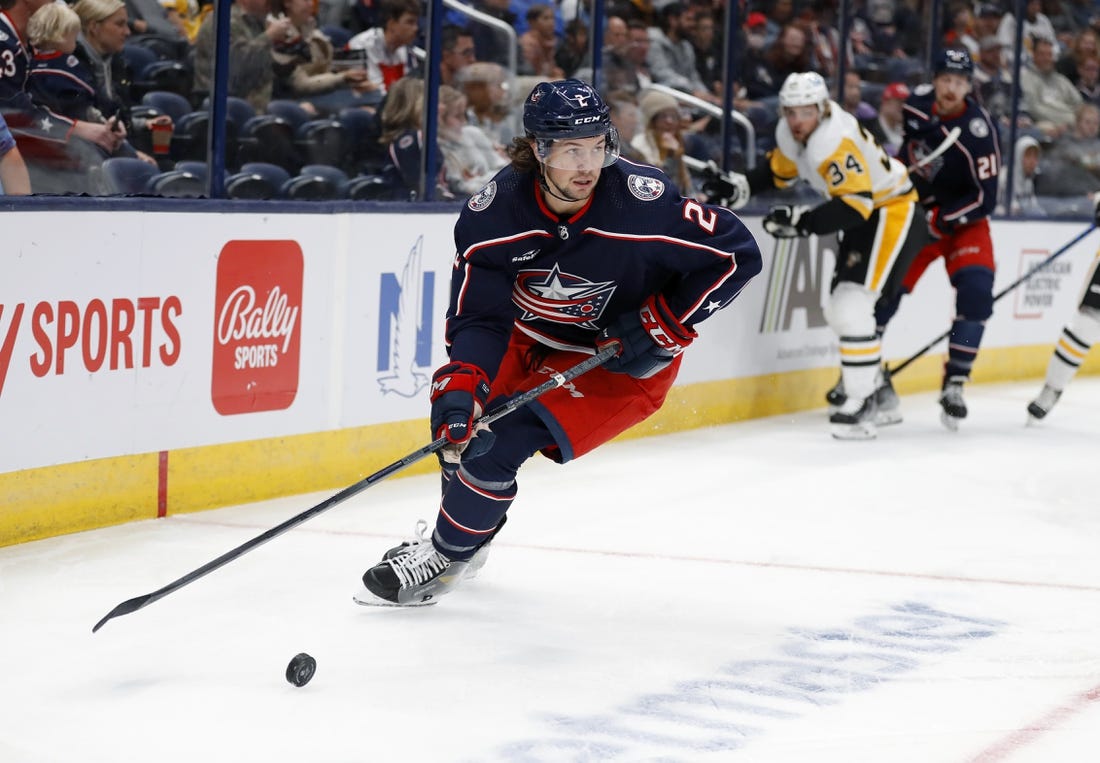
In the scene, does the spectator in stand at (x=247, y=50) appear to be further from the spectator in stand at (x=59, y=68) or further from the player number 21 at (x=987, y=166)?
the player number 21 at (x=987, y=166)

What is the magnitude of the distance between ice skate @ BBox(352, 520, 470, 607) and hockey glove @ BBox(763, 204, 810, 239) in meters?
2.91

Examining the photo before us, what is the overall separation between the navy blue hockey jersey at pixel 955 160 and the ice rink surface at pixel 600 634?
1.57 meters

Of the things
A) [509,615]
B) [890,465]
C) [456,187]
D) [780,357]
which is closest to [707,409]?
[780,357]

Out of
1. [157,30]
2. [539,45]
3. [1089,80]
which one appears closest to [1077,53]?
[1089,80]

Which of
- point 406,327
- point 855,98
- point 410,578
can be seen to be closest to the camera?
point 410,578

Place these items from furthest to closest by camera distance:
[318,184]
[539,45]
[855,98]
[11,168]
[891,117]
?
[891,117] < [855,98] < [539,45] < [318,184] < [11,168]

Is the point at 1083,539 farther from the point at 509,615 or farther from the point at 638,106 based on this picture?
the point at 638,106

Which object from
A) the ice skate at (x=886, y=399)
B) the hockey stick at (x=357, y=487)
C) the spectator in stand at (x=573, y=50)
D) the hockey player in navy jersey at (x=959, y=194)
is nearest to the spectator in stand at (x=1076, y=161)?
the hockey player in navy jersey at (x=959, y=194)

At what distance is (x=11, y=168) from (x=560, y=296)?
1.61m

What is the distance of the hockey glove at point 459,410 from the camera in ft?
9.39

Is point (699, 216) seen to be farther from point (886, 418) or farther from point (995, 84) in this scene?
point (995, 84)

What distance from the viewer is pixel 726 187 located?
20.0ft

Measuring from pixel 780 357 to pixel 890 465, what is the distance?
1.23 meters

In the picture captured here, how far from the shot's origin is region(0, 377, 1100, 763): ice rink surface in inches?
98.7
